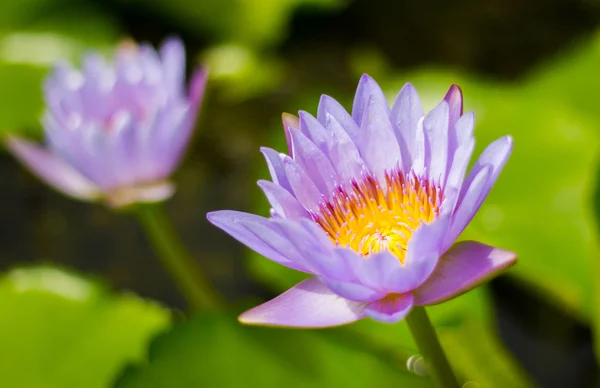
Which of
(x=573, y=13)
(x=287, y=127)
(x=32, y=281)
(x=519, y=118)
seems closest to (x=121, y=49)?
(x=32, y=281)

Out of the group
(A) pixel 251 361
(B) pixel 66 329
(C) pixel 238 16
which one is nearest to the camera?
(A) pixel 251 361

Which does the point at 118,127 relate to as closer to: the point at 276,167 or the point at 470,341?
the point at 276,167

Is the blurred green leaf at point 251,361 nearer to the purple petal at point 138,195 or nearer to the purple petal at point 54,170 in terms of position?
the purple petal at point 138,195

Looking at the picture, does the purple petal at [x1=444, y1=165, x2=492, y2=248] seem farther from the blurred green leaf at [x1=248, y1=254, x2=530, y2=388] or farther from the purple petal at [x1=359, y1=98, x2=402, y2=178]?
the blurred green leaf at [x1=248, y1=254, x2=530, y2=388]

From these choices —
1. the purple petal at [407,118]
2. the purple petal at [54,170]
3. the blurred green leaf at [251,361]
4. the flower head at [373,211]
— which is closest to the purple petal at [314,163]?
the flower head at [373,211]

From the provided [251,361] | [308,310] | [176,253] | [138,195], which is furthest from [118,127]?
[308,310]

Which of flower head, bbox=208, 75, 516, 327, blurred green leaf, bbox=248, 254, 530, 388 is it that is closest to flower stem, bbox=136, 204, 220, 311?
blurred green leaf, bbox=248, 254, 530, 388
